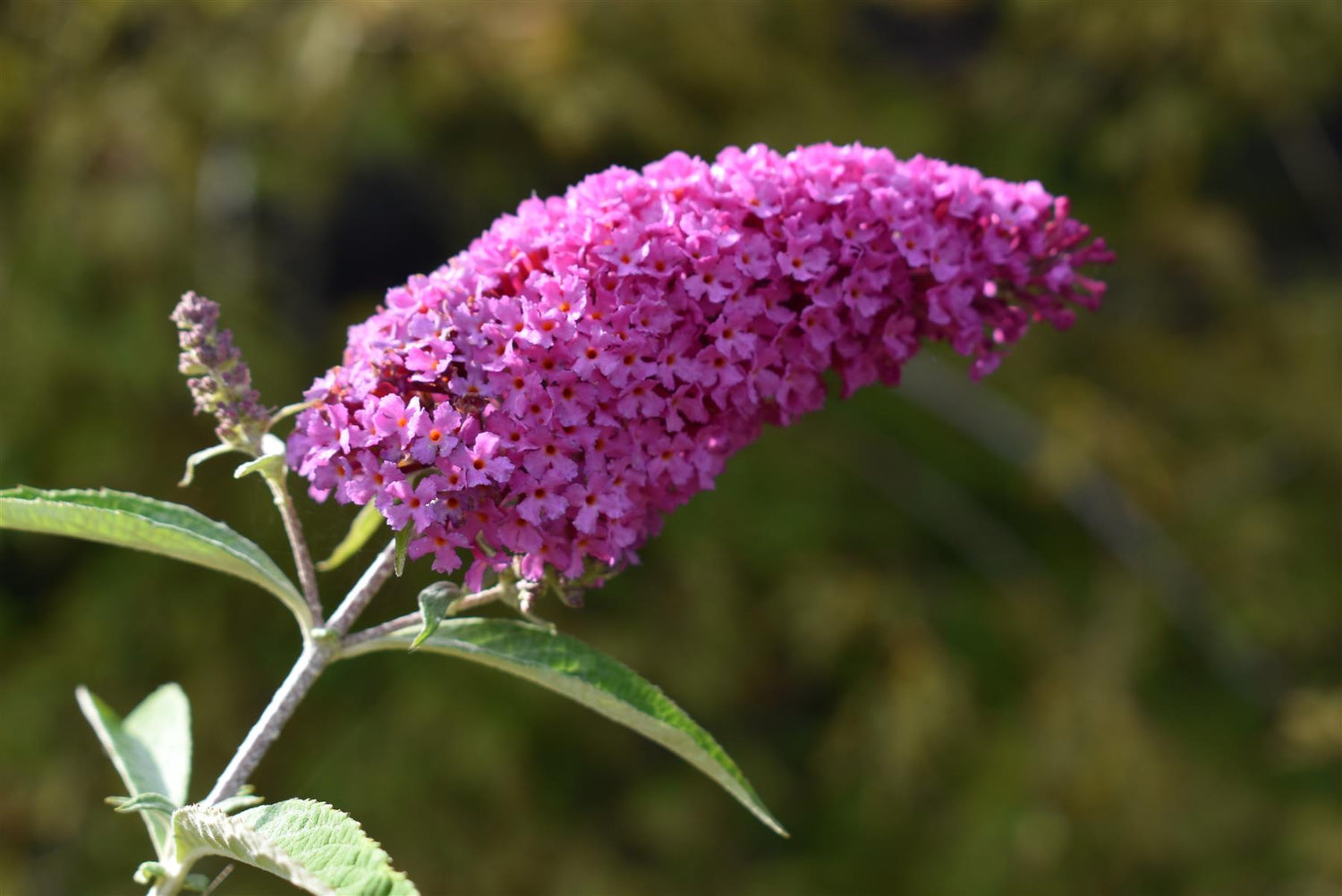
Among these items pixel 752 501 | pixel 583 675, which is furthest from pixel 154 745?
pixel 752 501

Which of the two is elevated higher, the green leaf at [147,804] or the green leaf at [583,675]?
the green leaf at [583,675]

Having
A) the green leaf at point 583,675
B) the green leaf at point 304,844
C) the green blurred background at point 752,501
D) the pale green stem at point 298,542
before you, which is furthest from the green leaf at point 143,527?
the green blurred background at point 752,501

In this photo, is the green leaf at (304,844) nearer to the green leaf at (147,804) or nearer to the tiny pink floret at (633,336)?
the green leaf at (147,804)

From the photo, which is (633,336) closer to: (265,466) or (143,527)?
(265,466)

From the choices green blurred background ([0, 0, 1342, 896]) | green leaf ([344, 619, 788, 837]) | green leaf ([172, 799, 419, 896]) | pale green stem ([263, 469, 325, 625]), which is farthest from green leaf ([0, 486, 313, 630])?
green blurred background ([0, 0, 1342, 896])

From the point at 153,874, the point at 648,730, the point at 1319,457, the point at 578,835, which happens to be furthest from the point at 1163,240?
the point at 153,874

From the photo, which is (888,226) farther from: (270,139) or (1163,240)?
(1163,240)
